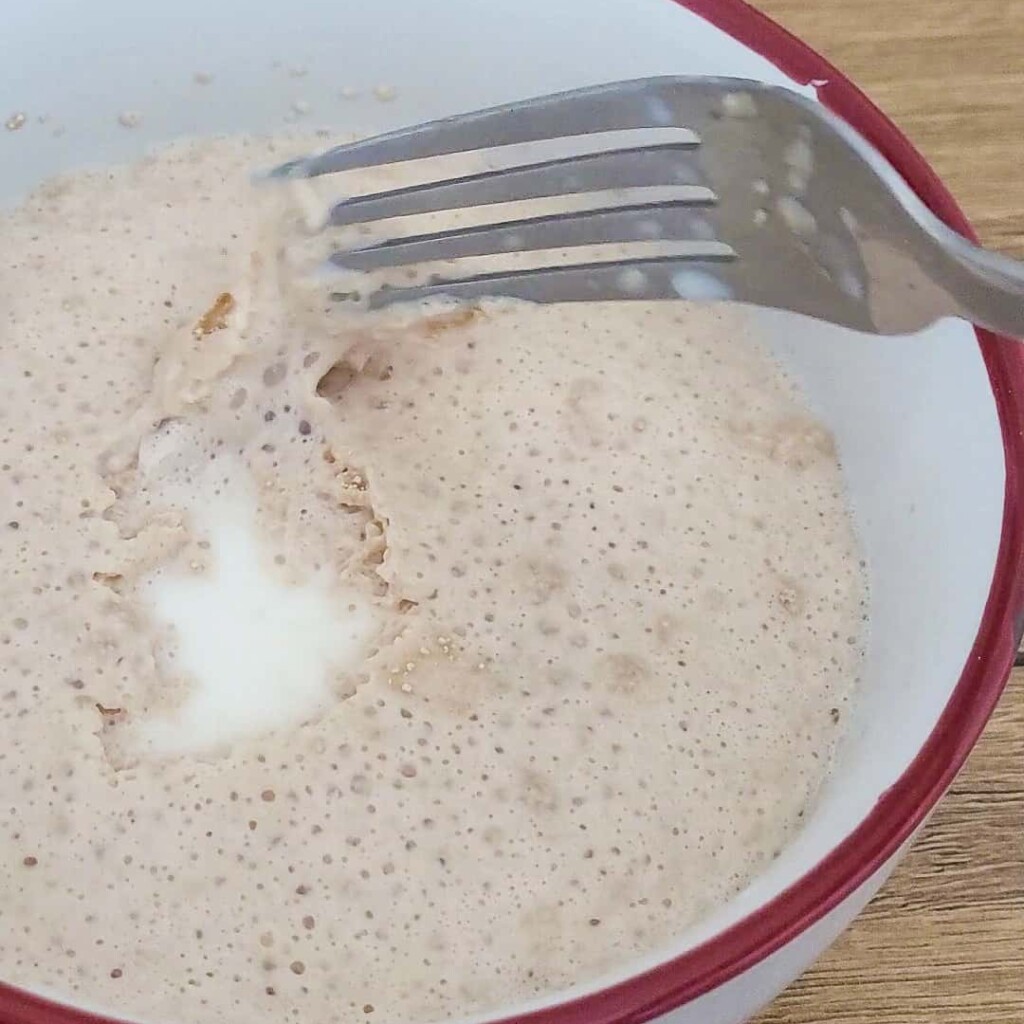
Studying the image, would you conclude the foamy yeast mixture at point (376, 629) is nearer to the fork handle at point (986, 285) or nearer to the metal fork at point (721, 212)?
the metal fork at point (721, 212)

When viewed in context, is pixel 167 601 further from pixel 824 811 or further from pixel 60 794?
pixel 824 811

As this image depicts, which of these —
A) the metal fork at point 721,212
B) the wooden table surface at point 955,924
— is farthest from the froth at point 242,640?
the wooden table surface at point 955,924

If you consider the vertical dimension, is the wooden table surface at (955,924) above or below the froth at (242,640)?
below

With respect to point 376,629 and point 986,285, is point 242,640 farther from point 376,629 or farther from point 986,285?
point 986,285

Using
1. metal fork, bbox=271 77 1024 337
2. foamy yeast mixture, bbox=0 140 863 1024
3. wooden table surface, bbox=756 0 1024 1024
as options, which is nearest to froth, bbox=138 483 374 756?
foamy yeast mixture, bbox=0 140 863 1024

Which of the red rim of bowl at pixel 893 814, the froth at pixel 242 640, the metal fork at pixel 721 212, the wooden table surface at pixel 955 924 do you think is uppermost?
the metal fork at pixel 721 212

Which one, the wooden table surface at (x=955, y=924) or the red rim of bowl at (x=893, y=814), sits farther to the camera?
the wooden table surface at (x=955, y=924)
